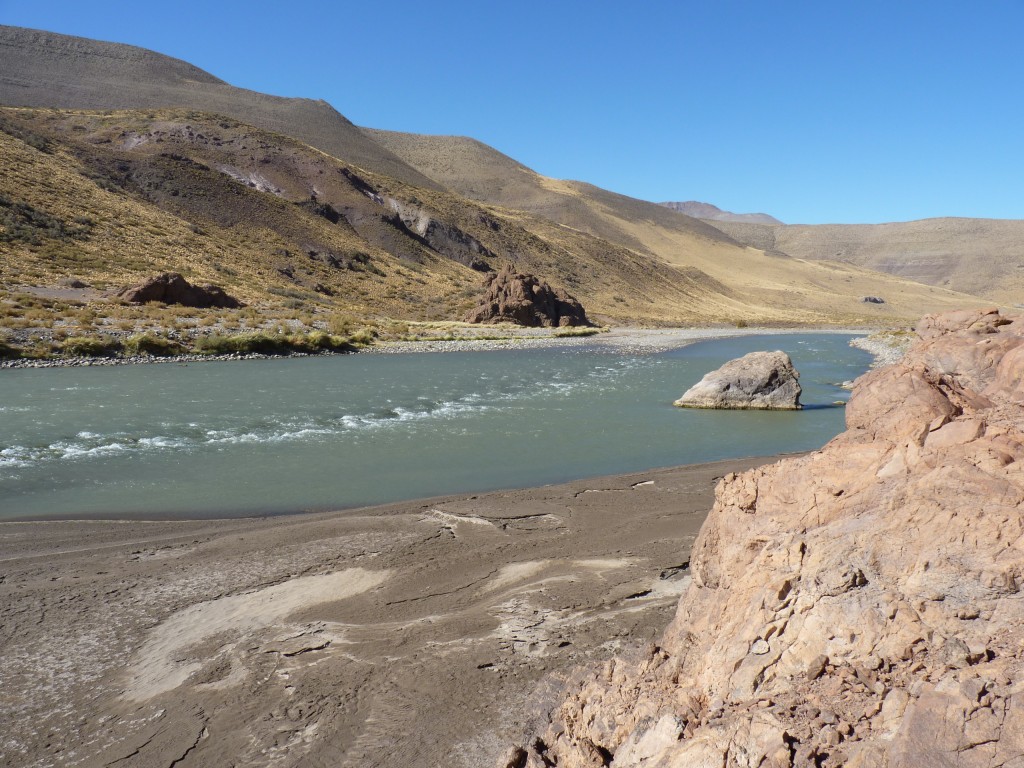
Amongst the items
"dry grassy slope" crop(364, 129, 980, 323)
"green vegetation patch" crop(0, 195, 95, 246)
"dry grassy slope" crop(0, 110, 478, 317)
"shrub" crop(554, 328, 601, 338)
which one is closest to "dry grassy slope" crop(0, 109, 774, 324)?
"dry grassy slope" crop(0, 110, 478, 317)

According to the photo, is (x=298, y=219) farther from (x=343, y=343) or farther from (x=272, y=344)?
(x=272, y=344)

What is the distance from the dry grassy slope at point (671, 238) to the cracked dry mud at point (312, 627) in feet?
340

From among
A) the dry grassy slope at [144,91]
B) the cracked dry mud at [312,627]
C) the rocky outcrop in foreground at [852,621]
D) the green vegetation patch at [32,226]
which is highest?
the dry grassy slope at [144,91]

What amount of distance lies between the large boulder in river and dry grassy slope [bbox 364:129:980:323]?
90918mm

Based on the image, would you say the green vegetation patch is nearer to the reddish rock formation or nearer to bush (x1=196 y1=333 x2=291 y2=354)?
the reddish rock formation

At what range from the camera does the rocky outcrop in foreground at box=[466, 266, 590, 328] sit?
165ft

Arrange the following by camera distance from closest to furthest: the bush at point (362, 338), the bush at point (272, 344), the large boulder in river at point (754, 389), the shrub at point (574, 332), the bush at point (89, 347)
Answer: the large boulder in river at point (754, 389)
the bush at point (89, 347)
the bush at point (272, 344)
the bush at point (362, 338)
the shrub at point (574, 332)

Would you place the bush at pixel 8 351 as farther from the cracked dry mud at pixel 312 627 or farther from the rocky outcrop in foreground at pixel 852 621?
the rocky outcrop in foreground at pixel 852 621

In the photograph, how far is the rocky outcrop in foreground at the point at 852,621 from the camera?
8.76 ft

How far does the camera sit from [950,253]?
570ft

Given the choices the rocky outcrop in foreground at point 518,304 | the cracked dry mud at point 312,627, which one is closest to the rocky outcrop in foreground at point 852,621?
the cracked dry mud at point 312,627

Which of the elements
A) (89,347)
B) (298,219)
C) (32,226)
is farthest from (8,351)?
(298,219)

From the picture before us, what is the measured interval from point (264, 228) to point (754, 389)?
→ 5685 cm

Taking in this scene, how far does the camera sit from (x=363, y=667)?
5113mm
